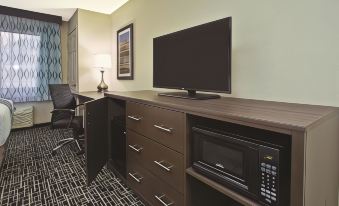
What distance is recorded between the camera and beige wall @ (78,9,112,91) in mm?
3926

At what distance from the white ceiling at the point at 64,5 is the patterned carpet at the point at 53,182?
7.95 feet

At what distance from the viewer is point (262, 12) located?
1.45 metres

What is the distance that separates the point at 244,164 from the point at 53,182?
1.99 meters

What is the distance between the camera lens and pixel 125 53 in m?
3.50

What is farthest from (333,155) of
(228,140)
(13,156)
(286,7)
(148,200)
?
(13,156)

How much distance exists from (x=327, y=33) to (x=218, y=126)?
2.56ft

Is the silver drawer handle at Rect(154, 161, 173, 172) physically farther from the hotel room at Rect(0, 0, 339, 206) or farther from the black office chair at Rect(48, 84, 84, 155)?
the black office chair at Rect(48, 84, 84, 155)

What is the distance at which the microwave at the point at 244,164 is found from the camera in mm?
833

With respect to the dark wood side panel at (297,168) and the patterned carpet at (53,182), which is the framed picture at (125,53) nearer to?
the patterned carpet at (53,182)

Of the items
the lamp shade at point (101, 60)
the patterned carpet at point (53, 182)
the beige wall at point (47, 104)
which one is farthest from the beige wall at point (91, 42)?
the patterned carpet at point (53, 182)

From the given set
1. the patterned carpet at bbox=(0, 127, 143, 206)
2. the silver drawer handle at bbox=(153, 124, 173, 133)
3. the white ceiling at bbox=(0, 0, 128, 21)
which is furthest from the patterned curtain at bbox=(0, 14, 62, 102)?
the silver drawer handle at bbox=(153, 124, 173, 133)

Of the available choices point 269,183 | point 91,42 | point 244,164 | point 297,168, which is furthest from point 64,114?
point 297,168

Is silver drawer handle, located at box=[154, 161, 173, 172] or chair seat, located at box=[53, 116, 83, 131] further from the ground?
chair seat, located at box=[53, 116, 83, 131]

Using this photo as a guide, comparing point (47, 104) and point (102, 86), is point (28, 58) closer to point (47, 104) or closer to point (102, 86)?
point (47, 104)
